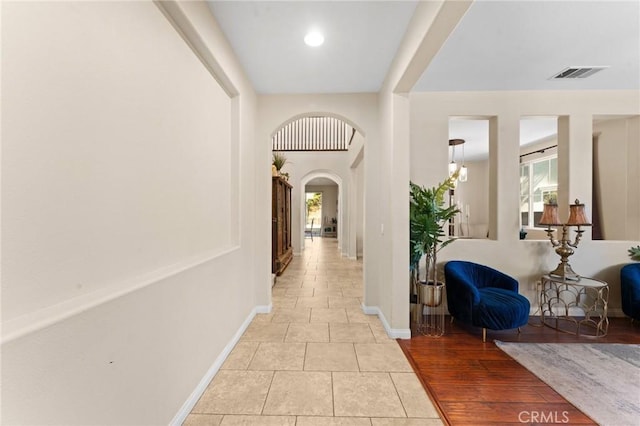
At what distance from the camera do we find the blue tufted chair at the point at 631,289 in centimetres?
316

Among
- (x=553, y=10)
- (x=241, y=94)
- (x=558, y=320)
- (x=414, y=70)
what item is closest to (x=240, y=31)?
(x=241, y=94)

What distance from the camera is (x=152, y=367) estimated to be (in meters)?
1.48

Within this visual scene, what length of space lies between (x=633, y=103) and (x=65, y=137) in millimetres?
5853

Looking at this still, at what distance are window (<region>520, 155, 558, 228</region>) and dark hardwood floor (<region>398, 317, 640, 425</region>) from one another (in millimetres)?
3918

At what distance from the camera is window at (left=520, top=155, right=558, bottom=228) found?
6.25 m

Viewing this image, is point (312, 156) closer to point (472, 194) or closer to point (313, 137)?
point (313, 137)

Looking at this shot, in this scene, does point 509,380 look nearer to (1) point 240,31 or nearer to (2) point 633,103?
(1) point 240,31

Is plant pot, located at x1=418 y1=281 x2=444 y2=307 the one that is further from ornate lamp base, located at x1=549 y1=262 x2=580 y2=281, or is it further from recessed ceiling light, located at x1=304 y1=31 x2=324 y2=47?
recessed ceiling light, located at x1=304 y1=31 x2=324 y2=47

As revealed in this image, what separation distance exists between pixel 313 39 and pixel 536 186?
6.92m

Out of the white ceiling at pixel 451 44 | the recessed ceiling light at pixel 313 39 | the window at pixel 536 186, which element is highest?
the white ceiling at pixel 451 44


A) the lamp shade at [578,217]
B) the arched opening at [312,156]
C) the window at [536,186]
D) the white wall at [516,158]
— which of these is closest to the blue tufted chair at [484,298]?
the white wall at [516,158]

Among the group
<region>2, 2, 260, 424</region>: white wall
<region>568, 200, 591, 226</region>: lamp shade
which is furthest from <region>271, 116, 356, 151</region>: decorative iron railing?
<region>2, 2, 260, 424</region>: white wall

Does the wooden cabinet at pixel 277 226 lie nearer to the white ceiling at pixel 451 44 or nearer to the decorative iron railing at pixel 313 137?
the white ceiling at pixel 451 44

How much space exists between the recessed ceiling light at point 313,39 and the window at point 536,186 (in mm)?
6199
